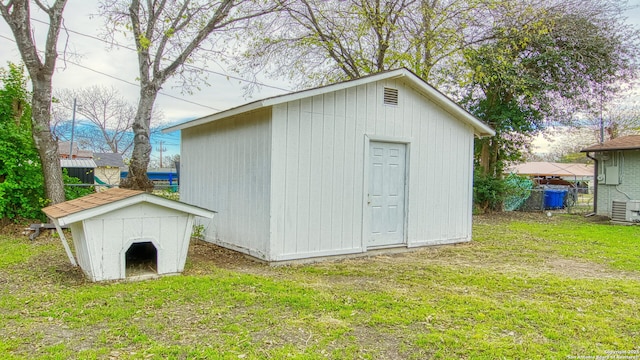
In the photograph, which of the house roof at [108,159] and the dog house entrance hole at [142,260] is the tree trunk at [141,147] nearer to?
the dog house entrance hole at [142,260]

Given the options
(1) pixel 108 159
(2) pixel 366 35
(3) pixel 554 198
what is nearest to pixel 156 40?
(2) pixel 366 35

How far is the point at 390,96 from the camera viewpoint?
6648 mm

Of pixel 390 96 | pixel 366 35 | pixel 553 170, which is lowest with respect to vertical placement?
pixel 553 170

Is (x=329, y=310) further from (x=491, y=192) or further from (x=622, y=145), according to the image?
(x=622, y=145)

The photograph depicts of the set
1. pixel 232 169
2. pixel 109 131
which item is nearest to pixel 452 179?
pixel 232 169

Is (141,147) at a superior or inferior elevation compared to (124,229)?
superior

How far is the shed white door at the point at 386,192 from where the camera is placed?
6519 mm

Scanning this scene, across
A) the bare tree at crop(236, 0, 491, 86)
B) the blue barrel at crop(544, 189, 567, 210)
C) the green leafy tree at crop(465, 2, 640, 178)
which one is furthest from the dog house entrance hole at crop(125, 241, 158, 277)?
the blue barrel at crop(544, 189, 567, 210)

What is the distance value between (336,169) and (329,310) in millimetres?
2716

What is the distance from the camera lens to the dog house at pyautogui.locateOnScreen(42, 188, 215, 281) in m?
4.32

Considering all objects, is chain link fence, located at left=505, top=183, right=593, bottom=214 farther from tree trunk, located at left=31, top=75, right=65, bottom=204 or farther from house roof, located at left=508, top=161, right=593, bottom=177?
house roof, located at left=508, top=161, right=593, bottom=177

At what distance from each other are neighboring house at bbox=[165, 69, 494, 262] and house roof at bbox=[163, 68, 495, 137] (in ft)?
0.06

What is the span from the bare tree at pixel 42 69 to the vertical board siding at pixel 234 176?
2.62 m

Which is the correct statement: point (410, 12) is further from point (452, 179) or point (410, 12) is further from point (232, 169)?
point (232, 169)
